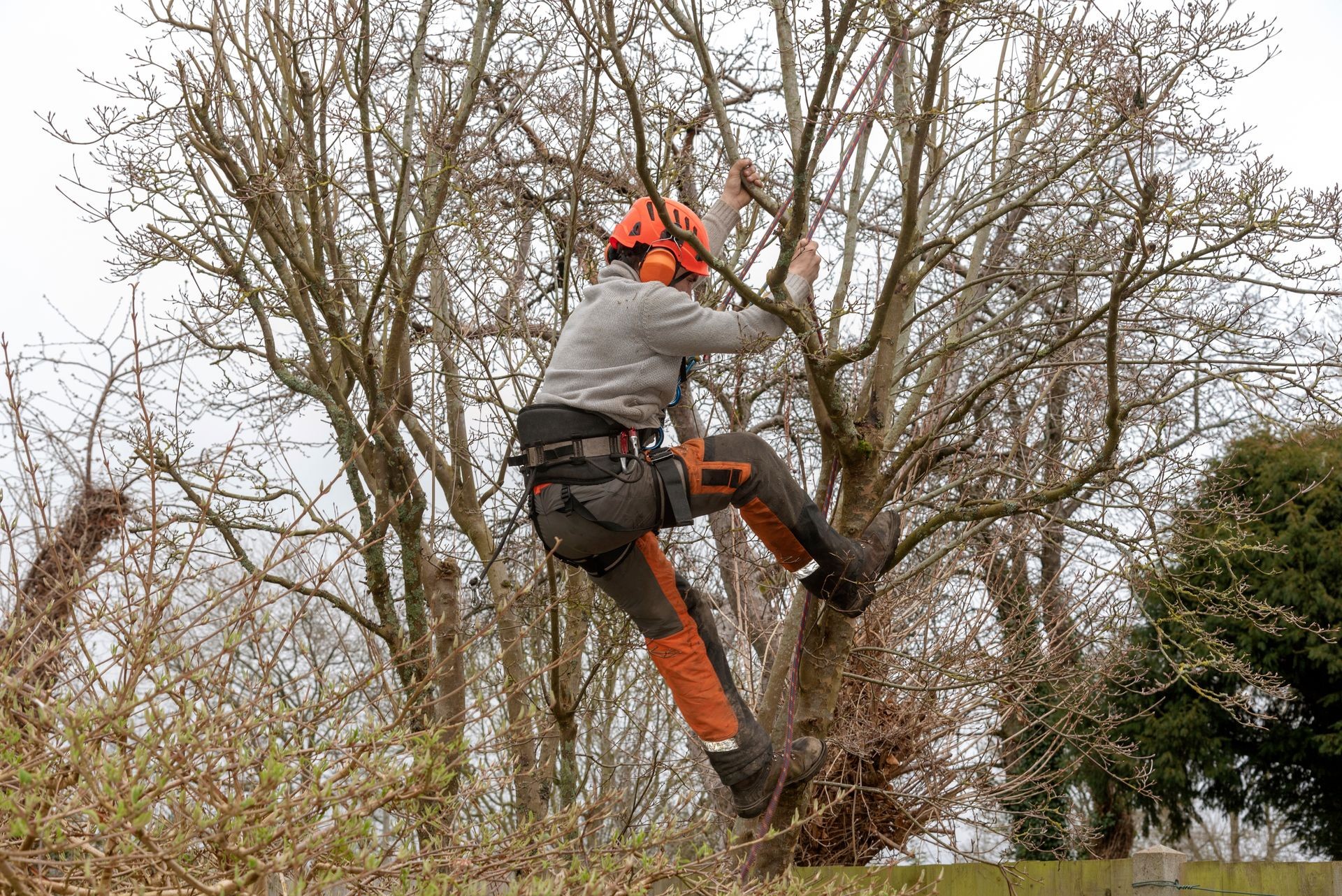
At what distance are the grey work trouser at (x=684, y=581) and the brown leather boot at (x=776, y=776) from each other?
0.13 feet

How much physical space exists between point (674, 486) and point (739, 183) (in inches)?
45.3

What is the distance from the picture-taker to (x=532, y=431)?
4082 millimetres

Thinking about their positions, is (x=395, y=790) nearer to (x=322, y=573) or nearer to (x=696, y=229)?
(x=322, y=573)

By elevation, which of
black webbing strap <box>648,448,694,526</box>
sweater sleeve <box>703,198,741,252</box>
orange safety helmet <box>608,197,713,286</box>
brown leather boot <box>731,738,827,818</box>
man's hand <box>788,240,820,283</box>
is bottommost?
brown leather boot <box>731,738,827,818</box>

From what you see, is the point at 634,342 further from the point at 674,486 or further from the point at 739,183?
the point at 739,183

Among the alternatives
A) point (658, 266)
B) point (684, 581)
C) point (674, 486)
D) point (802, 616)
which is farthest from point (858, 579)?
point (658, 266)

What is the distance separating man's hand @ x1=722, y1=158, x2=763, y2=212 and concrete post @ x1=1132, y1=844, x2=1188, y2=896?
10.3 ft

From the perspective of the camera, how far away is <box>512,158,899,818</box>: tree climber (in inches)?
157

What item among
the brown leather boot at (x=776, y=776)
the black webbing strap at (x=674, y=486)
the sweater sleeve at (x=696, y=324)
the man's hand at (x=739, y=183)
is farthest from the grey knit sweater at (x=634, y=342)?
the brown leather boot at (x=776, y=776)

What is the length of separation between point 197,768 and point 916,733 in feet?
12.4

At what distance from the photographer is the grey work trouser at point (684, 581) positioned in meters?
4.08

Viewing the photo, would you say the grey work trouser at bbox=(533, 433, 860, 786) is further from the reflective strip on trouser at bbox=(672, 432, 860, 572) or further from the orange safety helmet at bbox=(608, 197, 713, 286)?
the orange safety helmet at bbox=(608, 197, 713, 286)

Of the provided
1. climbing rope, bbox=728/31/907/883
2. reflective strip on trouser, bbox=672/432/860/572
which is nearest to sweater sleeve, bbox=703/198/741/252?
climbing rope, bbox=728/31/907/883

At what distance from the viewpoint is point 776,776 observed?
171 inches
